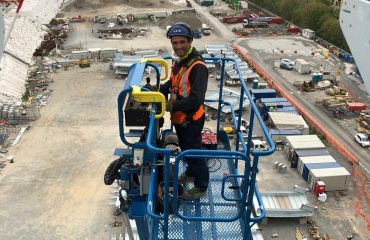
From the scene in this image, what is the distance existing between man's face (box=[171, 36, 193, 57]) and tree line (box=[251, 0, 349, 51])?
37.9m

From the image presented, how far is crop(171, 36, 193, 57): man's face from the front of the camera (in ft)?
18.0

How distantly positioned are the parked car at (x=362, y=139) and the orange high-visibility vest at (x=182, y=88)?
745 inches

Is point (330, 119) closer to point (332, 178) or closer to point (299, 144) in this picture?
point (299, 144)

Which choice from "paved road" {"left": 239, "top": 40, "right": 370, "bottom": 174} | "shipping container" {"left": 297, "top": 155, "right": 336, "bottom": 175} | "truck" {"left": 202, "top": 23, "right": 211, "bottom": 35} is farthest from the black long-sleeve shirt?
"truck" {"left": 202, "top": 23, "right": 211, "bottom": 35}

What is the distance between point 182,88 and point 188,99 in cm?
28

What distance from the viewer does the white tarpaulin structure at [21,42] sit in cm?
2888

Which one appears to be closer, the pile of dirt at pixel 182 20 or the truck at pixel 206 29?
the truck at pixel 206 29

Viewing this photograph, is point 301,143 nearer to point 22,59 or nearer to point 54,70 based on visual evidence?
point 54,70

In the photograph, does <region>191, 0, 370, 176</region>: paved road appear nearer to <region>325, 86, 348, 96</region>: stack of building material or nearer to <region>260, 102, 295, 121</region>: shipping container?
<region>325, 86, 348, 96</region>: stack of building material

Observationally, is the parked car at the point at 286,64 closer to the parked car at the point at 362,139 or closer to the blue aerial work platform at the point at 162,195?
the parked car at the point at 362,139

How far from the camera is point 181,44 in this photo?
551cm

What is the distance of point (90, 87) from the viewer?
3027 centimetres

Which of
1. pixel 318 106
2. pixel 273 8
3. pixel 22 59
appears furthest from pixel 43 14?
pixel 318 106

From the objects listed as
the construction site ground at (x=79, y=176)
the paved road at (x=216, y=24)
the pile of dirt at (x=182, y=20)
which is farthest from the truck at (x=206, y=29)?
the construction site ground at (x=79, y=176)
